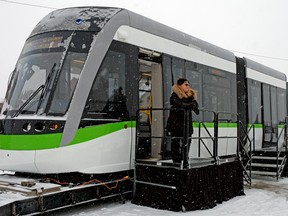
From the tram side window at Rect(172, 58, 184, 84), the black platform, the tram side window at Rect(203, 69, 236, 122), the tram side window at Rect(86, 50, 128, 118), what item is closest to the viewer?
the tram side window at Rect(86, 50, 128, 118)

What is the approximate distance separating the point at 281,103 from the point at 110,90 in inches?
383

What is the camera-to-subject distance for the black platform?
6.73 m

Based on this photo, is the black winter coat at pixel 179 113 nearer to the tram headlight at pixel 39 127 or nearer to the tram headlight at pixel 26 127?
the tram headlight at pixel 39 127

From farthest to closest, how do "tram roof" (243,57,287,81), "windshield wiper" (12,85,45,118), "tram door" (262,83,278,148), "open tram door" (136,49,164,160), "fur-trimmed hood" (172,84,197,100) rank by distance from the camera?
"tram door" (262,83,278,148), "tram roof" (243,57,287,81), "open tram door" (136,49,164,160), "fur-trimmed hood" (172,84,197,100), "windshield wiper" (12,85,45,118)

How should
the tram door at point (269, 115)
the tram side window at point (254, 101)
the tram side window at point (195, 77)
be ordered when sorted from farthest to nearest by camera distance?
the tram door at point (269, 115), the tram side window at point (254, 101), the tram side window at point (195, 77)

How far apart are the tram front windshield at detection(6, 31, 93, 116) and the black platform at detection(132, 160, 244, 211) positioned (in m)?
2.02

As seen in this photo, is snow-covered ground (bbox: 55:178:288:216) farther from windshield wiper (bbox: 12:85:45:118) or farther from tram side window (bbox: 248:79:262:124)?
tram side window (bbox: 248:79:262:124)

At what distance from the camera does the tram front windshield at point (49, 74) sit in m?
6.36

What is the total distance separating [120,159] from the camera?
7.05m

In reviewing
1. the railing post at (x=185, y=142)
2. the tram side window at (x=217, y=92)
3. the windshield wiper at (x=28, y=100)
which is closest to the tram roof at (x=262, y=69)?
the tram side window at (x=217, y=92)

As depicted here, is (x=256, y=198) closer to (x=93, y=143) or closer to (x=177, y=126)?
(x=177, y=126)

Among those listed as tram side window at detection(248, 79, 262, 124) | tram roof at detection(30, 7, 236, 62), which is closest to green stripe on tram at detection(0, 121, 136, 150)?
tram roof at detection(30, 7, 236, 62)

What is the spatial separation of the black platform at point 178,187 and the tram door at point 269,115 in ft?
19.3

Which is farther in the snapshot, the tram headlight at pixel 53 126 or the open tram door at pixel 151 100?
the open tram door at pixel 151 100
